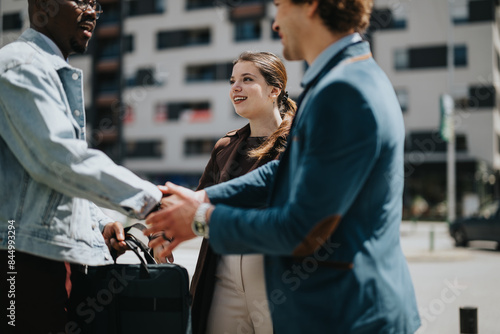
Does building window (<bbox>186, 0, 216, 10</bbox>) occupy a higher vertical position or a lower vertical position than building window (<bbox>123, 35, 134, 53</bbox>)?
higher

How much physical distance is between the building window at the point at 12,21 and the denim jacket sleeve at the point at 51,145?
158ft

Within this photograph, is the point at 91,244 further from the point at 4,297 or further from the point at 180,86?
the point at 180,86

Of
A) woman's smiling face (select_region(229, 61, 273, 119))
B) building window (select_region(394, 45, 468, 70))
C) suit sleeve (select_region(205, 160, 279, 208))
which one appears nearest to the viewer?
suit sleeve (select_region(205, 160, 279, 208))

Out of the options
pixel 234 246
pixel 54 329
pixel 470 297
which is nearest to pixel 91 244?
pixel 54 329

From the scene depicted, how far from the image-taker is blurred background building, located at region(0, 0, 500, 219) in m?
34.5

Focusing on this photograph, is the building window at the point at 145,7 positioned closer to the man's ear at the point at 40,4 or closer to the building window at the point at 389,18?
the building window at the point at 389,18

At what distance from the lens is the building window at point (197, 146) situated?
4000 centimetres

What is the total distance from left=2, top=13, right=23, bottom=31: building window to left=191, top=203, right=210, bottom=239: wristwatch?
48.7 metres

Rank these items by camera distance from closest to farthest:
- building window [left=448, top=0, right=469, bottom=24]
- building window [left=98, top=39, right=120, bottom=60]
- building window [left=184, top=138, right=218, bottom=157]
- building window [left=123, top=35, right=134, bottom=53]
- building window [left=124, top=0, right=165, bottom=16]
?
building window [left=448, top=0, right=469, bottom=24] → building window [left=184, top=138, right=218, bottom=157] → building window [left=124, top=0, right=165, bottom=16] → building window [left=123, top=35, right=134, bottom=53] → building window [left=98, top=39, right=120, bottom=60]

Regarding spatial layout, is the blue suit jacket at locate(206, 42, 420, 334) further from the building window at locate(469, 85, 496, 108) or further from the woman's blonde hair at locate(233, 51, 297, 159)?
the building window at locate(469, 85, 496, 108)

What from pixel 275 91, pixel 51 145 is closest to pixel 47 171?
pixel 51 145

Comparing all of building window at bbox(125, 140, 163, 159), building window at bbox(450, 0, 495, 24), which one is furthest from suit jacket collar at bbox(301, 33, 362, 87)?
building window at bbox(125, 140, 163, 159)

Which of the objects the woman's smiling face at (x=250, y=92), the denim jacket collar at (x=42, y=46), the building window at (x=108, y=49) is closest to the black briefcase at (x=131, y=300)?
the denim jacket collar at (x=42, y=46)

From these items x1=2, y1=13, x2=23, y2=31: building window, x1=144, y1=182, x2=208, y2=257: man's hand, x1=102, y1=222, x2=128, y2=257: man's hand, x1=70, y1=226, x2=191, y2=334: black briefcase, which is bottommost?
x1=70, y1=226, x2=191, y2=334: black briefcase
